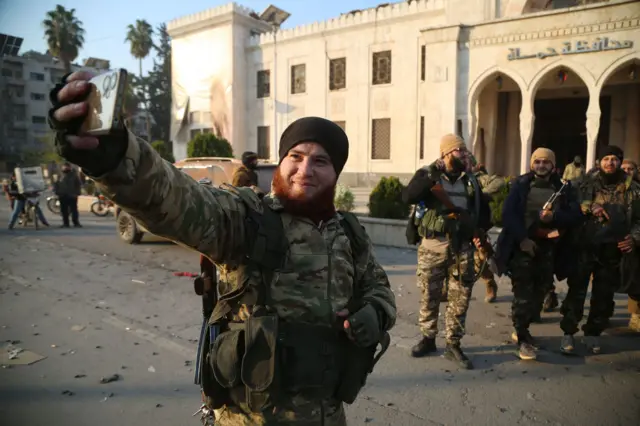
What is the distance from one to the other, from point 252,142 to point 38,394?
25324mm

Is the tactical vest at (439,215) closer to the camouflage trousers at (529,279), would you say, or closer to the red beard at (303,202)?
the camouflage trousers at (529,279)

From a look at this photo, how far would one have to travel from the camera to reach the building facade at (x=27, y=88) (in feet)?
4.45

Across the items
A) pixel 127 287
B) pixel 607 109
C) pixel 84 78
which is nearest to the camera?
pixel 84 78

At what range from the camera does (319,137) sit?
1.63m

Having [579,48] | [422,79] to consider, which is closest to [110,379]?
[579,48]

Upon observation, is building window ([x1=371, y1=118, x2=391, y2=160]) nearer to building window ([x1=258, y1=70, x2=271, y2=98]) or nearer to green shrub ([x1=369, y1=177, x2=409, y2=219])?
building window ([x1=258, y1=70, x2=271, y2=98])

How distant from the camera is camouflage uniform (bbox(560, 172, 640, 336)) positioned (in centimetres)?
416

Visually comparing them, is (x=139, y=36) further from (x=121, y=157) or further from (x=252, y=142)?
(x=121, y=157)

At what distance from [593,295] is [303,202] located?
393cm

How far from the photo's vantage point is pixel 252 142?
27.8 meters

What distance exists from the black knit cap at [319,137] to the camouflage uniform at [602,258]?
3414 mm

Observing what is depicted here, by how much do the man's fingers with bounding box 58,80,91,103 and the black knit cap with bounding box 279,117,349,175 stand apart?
772 mm

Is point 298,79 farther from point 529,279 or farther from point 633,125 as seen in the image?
point 529,279

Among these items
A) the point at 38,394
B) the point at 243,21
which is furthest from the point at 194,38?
the point at 38,394
